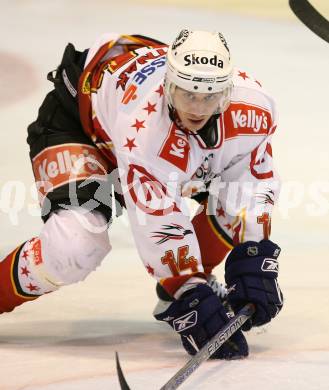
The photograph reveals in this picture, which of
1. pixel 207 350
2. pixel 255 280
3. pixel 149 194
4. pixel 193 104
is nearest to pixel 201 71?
pixel 193 104

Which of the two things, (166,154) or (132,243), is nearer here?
(166,154)

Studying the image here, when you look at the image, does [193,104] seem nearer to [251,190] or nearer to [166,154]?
[166,154]

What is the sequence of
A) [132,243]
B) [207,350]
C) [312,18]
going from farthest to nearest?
[132,243]
[312,18]
[207,350]

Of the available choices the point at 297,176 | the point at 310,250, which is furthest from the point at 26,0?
the point at 310,250

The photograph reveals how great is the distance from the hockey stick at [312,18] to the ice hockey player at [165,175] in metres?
0.30

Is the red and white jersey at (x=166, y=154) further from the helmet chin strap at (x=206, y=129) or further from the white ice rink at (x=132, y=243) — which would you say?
the white ice rink at (x=132, y=243)

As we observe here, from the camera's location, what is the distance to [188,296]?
112 inches

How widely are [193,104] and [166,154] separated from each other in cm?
14

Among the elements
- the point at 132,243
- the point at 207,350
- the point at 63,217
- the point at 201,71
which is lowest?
the point at 132,243

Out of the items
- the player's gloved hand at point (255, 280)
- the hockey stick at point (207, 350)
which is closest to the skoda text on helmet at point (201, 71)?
the player's gloved hand at point (255, 280)

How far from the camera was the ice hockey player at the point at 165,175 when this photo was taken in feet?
9.29

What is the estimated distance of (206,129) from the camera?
2.88 metres

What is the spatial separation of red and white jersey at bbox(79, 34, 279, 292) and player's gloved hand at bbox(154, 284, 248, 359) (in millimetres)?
69

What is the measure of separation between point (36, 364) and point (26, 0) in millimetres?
3487
